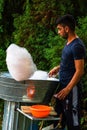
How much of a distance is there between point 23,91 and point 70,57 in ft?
2.18

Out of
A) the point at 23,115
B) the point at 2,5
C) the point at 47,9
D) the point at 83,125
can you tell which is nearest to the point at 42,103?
the point at 23,115

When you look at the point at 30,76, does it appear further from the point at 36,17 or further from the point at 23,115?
the point at 36,17

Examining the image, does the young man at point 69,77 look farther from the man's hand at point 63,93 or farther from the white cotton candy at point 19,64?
the white cotton candy at point 19,64

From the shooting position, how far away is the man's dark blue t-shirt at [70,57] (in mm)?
5141

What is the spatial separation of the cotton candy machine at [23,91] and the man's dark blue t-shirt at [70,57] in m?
0.12

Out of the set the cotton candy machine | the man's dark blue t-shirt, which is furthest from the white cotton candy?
the man's dark blue t-shirt

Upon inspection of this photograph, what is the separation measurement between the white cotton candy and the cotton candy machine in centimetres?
8

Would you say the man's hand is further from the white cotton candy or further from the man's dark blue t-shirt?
the white cotton candy

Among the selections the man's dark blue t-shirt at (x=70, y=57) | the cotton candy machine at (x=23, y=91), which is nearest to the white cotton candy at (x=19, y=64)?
the cotton candy machine at (x=23, y=91)

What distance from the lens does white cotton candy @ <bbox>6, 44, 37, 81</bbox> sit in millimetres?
5223

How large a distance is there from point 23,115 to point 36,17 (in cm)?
310

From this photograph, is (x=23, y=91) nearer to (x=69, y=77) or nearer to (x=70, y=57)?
(x=69, y=77)

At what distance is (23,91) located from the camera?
17.2 ft

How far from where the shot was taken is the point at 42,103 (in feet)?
17.7
